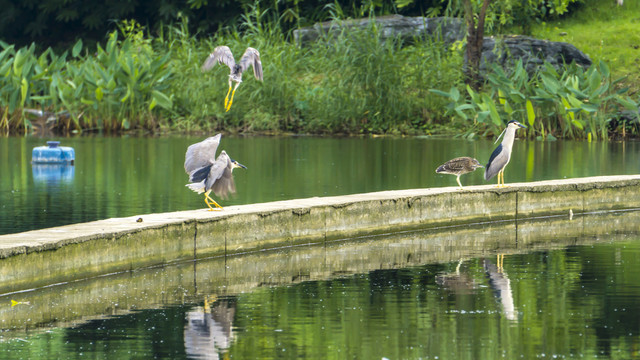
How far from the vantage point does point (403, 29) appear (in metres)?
33.6

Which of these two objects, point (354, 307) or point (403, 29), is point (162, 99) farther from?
point (354, 307)

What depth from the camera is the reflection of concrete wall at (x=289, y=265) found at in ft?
28.3

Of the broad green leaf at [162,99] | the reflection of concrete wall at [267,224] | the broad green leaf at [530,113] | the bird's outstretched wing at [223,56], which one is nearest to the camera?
the reflection of concrete wall at [267,224]

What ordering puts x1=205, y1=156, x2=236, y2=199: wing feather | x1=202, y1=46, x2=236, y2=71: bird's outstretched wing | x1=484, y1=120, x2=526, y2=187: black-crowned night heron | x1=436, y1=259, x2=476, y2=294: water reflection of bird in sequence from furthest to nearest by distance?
x1=202, y1=46, x2=236, y2=71: bird's outstretched wing → x1=484, y1=120, x2=526, y2=187: black-crowned night heron → x1=205, y1=156, x2=236, y2=199: wing feather → x1=436, y1=259, x2=476, y2=294: water reflection of bird

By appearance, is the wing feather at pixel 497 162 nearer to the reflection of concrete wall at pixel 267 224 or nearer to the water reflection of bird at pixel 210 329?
the reflection of concrete wall at pixel 267 224

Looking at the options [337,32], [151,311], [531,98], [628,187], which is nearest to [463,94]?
[531,98]

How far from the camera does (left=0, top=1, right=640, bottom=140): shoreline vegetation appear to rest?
2838cm

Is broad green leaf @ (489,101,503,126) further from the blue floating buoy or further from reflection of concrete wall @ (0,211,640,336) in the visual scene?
reflection of concrete wall @ (0,211,640,336)

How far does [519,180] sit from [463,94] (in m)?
12.4

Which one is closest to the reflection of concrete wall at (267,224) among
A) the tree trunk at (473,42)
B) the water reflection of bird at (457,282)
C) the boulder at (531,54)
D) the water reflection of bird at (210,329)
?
the water reflection of bird at (210,329)

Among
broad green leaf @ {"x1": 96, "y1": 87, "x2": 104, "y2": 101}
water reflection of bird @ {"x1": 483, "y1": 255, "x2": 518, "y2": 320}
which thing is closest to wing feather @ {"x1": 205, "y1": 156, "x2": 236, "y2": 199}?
water reflection of bird @ {"x1": 483, "y1": 255, "x2": 518, "y2": 320}

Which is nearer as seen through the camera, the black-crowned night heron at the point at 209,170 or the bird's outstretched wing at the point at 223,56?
the black-crowned night heron at the point at 209,170

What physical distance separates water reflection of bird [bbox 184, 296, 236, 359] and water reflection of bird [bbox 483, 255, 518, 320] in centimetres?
195

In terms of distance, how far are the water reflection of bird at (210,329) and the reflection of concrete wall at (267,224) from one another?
1170 mm
